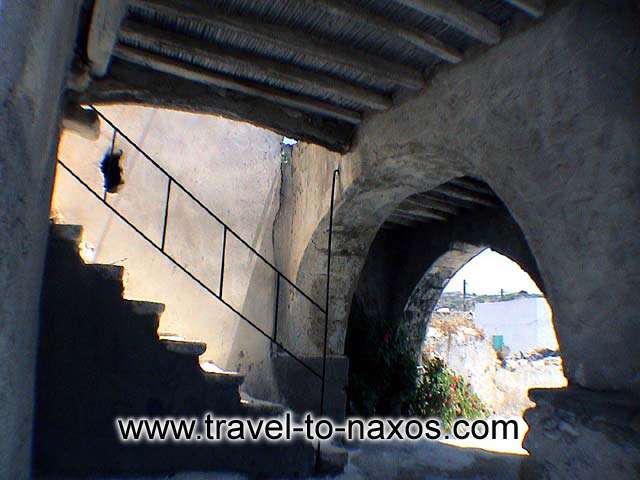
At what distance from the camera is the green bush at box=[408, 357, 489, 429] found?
20.4 ft

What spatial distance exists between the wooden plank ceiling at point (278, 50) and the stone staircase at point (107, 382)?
1144 millimetres

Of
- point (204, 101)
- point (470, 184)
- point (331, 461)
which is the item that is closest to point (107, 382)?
point (331, 461)

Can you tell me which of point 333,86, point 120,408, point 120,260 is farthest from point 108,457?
point 333,86

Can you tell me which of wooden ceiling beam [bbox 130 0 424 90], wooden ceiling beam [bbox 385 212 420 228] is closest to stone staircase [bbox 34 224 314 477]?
wooden ceiling beam [bbox 130 0 424 90]

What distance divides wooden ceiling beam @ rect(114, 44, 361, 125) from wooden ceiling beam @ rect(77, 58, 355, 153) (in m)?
0.07

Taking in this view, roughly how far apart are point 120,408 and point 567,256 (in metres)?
2.81

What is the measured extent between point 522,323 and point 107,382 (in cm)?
1882

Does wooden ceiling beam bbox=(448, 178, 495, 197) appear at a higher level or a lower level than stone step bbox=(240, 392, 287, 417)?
higher

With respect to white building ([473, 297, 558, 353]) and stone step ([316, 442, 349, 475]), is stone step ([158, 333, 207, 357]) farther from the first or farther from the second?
white building ([473, 297, 558, 353])

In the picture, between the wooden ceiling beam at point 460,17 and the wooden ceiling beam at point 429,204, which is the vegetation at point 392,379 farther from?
the wooden ceiling beam at point 460,17

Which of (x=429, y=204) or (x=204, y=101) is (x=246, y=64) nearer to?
(x=204, y=101)

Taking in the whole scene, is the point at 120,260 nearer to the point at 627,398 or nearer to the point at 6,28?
the point at 6,28

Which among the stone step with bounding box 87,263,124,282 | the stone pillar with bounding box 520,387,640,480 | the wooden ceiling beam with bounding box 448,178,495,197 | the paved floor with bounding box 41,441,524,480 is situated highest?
the wooden ceiling beam with bounding box 448,178,495,197

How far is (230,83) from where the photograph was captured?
3488 mm
